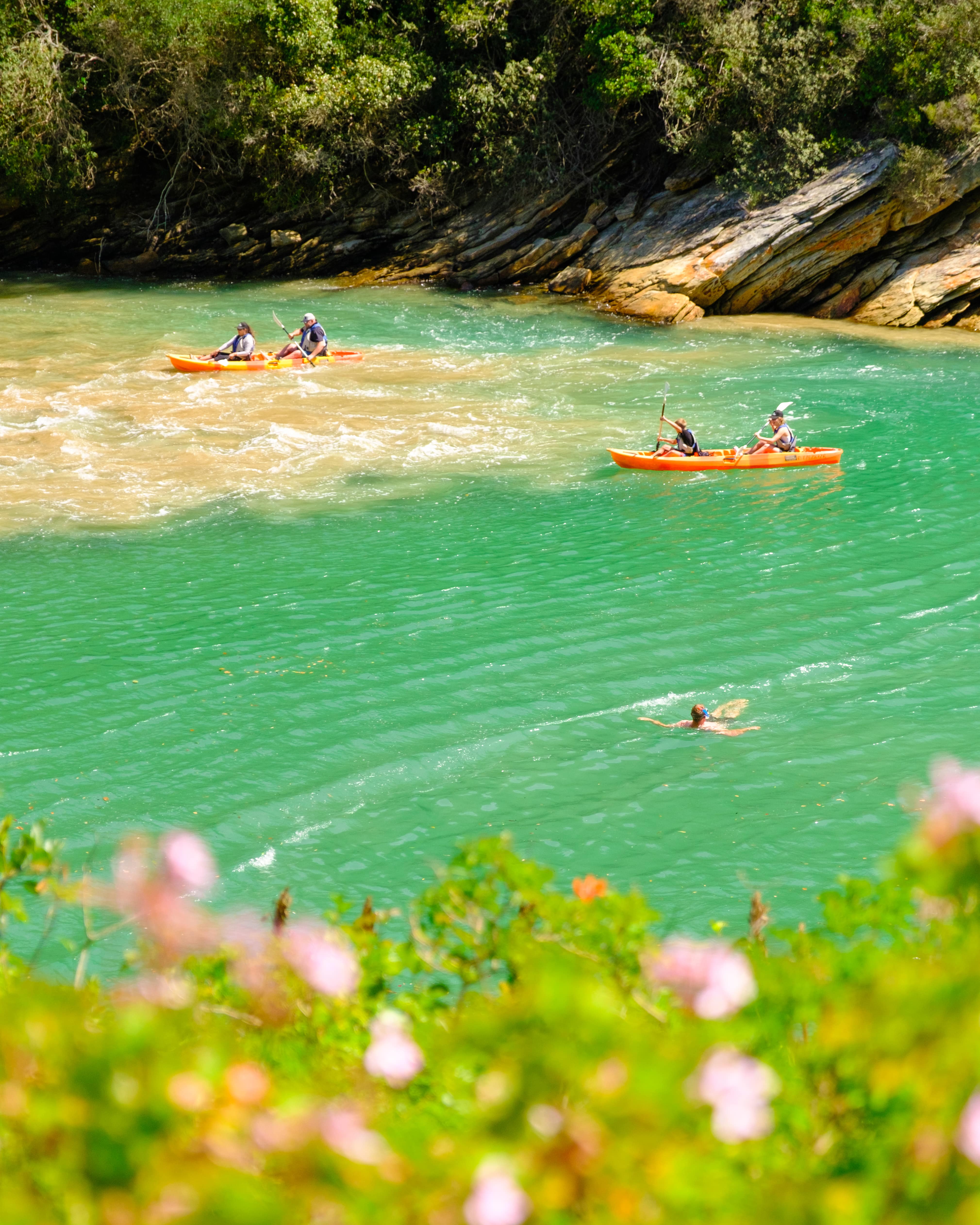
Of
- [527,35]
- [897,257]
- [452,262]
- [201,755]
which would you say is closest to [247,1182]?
[201,755]

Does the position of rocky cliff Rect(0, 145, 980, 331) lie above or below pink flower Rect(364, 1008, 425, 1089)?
above

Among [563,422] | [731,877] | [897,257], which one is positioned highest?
[897,257]

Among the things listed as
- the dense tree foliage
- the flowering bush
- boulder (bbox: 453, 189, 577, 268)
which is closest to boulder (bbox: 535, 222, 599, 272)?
boulder (bbox: 453, 189, 577, 268)

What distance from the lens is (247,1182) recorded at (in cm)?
187

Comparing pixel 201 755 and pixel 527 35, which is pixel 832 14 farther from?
pixel 201 755

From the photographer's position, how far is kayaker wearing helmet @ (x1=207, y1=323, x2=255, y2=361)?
933 inches

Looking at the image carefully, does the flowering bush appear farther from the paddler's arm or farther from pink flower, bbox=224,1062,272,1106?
the paddler's arm

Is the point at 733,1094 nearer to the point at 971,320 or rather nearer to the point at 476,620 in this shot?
the point at 476,620

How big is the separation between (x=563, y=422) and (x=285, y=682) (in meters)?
11.0

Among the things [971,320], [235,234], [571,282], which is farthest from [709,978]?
[235,234]

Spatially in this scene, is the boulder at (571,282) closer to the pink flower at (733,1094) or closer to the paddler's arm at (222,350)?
the paddler's arm at (222,350)

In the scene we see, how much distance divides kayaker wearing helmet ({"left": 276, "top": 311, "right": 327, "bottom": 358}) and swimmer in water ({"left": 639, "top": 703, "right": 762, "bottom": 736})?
607 inches

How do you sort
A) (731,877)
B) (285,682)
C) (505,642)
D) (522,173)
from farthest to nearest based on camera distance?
1. (522,173)
2. (505,642)
3. (285,682)
4. (731,877)

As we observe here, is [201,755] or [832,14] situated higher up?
[832,14]
